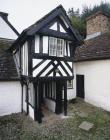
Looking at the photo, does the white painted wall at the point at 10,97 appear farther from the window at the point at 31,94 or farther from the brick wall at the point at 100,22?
the brick wall at the point at 100,22

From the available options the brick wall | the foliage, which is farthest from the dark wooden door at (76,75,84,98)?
the foliage

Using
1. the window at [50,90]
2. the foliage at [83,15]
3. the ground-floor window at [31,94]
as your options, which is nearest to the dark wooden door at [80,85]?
the window at [50,90]

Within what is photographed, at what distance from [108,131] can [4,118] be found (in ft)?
19.7

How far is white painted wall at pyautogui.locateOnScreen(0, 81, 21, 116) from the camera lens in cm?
1112

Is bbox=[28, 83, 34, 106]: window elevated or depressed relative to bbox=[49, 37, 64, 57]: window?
depressed

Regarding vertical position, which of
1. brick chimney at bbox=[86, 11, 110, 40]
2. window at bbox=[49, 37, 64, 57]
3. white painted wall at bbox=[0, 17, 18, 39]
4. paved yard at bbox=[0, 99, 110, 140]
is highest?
brick chimney at bbox=[86, 11, 110, 40]

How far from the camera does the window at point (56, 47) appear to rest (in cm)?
1038

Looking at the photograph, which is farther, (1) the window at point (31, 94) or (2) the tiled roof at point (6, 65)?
(2) the tiled roof at point (6, 65)

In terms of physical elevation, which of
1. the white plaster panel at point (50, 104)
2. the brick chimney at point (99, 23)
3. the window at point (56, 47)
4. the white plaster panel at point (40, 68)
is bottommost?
the white plaster panel at point (50, 104)

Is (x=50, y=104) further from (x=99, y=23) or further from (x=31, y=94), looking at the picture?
(x=99, y=23)

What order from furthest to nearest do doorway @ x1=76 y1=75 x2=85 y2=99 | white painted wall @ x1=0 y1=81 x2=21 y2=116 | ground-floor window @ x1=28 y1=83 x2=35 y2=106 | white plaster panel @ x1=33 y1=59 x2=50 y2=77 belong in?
1. doorway @ x1=76 y1=75 x2=85 y2=99
2. white painted wall @ x1=0 y1=81 x2=21 y2=116
3. ground-floor window @ x1=28 y1=83 x2=35 y2=106
4. white plaster panel @ x1=33 y1=59 x2=50 y2=77

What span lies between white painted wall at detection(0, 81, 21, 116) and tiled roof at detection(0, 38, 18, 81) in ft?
1.35

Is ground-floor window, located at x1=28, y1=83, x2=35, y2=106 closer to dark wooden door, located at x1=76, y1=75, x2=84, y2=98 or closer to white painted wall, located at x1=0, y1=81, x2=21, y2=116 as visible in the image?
white painted wall, located at x1=0, y1=81, x2=21, y2=116

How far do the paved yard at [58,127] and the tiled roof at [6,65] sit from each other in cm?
250
